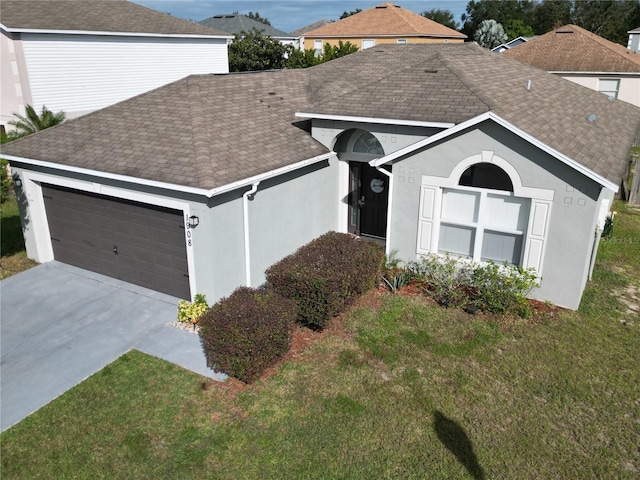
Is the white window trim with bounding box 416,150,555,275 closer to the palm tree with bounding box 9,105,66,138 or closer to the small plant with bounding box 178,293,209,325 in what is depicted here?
the small plant with bounding box 178,293,209,325

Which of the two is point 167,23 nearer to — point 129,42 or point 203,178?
point 129,42

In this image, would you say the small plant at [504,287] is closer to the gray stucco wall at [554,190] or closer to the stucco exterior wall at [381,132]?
the gray stucco wall at [554,190]

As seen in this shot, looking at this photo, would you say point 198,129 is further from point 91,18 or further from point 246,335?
point 91,18

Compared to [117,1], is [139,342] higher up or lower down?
lower down

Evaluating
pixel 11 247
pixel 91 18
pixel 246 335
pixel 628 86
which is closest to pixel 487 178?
pixel 246 335

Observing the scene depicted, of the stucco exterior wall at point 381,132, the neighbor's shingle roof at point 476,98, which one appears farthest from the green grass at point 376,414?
the stucco exterior wall at point 381,132

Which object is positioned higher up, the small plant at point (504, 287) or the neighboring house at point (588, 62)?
the neighboring house at point (588, 62)

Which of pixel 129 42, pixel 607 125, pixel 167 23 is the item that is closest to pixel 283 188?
pixel 607 125
